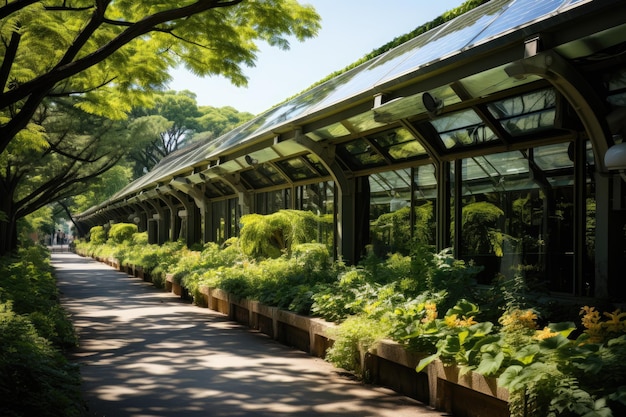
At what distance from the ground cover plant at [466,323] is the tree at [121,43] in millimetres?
3659

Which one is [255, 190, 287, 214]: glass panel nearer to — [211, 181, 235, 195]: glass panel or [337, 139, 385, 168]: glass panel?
[211, 181, 235, 195]: glass panel

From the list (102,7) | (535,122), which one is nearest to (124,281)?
(102,7)

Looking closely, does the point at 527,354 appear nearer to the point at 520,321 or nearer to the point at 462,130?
the point at 520,321

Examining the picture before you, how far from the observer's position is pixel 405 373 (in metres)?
6.24

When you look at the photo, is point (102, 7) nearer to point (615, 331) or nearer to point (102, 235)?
point (615, 331)

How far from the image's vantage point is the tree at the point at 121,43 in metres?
8.30

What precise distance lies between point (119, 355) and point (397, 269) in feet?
11.8

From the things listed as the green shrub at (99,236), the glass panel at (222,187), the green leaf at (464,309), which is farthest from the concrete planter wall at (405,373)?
the green shrub at (99,236)

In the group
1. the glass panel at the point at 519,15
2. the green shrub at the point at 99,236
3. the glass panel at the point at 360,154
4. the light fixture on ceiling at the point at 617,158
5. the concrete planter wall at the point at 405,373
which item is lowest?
the concrete planter wall at the point at 405,373

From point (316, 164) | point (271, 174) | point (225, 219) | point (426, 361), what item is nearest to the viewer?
point (426, 361)

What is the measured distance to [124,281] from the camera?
902 inches

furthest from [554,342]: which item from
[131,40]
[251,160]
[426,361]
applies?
[251,160]

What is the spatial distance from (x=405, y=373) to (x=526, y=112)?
3654 mm

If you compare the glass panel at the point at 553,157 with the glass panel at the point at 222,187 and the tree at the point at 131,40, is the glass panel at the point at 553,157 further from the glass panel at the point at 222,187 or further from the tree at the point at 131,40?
the glass panel at the point at 222,187
